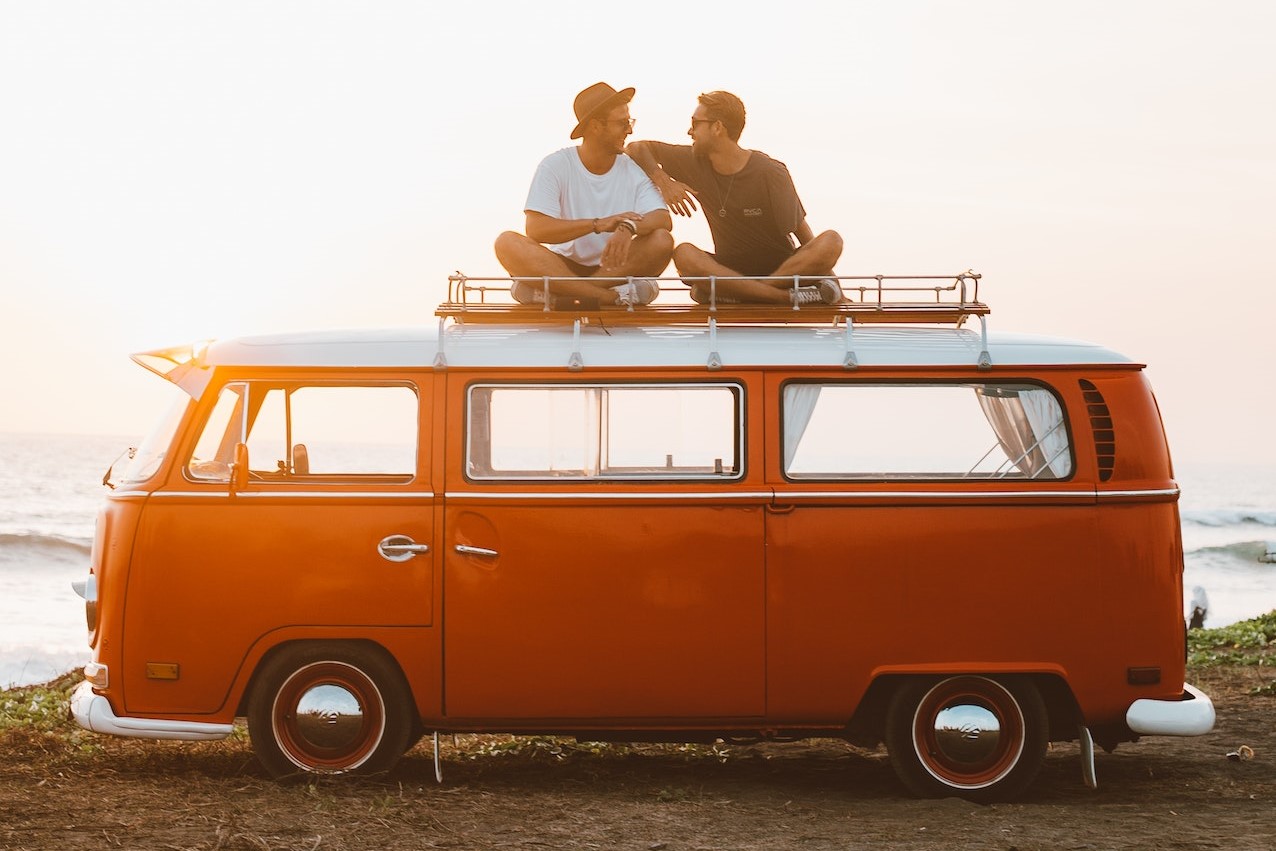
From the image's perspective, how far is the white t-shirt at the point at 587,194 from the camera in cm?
813

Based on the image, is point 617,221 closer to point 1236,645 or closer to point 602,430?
point 602,430

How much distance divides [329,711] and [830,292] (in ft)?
11.3

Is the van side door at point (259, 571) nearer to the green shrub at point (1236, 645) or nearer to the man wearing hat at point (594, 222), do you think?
the man wearing hat at point (594, 222)

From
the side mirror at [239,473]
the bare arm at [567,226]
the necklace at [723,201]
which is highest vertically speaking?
the necklace at [723,201]

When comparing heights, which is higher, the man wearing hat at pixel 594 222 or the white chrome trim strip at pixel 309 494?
the man wearing hat at pixel 594 222

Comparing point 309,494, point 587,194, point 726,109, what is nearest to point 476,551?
point 309,494

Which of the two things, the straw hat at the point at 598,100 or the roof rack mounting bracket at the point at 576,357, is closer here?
the roof rack mounting bracket at the point at 576,357

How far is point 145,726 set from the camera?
7.24 meters

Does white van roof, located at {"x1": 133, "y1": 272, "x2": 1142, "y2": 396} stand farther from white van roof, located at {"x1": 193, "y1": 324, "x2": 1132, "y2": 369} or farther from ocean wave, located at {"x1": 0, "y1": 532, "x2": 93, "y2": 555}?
ocean wave, located at {"x1": 0, "y1": 532, "x2": 93, "y2": 555}

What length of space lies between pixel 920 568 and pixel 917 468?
1.74ft

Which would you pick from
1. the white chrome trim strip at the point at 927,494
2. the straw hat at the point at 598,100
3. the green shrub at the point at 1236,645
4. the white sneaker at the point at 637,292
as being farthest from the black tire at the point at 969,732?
the green shrub at the point at 1236,645

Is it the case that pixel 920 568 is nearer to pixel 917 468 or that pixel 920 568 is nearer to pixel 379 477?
pixel 917 468

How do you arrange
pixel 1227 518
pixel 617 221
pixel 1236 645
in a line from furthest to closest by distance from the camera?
pixel 1227 518, pixel 1236 645, pixel 617 221

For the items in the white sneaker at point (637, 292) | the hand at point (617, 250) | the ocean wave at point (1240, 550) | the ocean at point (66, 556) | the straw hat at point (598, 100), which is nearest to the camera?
the white sneaker at point (637, 292)
